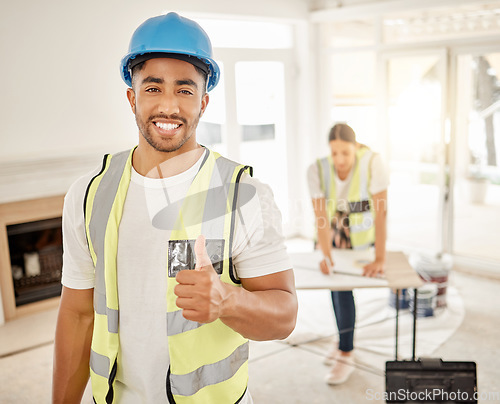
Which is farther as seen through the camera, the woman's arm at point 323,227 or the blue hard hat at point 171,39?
the woman's arm at point 323,227

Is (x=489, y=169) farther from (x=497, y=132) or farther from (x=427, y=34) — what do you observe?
(x=427, y=34)

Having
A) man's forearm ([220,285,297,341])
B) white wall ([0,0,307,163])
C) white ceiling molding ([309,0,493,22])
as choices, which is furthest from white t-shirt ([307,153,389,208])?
white ceiling molding ([309,0,493,22])

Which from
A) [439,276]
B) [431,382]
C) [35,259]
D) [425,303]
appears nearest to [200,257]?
[431,382]

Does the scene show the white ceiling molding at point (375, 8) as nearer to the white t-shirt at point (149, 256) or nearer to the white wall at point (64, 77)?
the white wall at point (64, 77)

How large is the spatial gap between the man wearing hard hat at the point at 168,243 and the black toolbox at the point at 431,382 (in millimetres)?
476

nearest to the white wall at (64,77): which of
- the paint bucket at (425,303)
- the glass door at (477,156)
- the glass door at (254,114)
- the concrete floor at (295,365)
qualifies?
the glass door at (254,114)

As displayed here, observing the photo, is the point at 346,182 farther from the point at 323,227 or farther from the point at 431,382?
the point at 431,382

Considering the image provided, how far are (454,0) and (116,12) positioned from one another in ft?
8.45

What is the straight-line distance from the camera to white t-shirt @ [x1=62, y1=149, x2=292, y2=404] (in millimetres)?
1005

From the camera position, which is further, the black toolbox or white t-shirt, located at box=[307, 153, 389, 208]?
white t-shirt, located at box=[307, 153, 389, 208]

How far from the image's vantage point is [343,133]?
2.80 meters

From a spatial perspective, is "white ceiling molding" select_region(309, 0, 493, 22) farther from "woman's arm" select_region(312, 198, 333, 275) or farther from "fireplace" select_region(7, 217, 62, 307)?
"fireplace" select_region(7, 217, 62, 307)

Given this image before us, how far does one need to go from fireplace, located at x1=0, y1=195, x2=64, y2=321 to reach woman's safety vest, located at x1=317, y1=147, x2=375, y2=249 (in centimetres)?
212

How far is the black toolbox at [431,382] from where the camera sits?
1327mm
